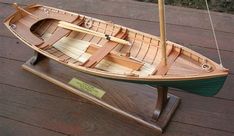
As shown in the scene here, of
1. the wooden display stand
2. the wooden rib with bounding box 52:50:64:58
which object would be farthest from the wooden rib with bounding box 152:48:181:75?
the wooden rib with bounding box 52:50:64:58

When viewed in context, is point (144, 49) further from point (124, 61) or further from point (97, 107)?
point (97, 107)

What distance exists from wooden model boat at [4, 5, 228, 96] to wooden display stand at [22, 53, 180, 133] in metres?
0.15

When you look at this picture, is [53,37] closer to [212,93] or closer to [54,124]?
[54,124]

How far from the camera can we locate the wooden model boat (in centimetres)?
135

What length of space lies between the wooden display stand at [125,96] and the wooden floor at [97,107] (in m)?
0.04

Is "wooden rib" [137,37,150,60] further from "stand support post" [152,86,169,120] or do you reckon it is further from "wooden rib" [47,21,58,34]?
"wooden rib" [47,21,58,34]

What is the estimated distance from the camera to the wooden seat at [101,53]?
1541mm

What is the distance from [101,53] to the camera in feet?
5.19

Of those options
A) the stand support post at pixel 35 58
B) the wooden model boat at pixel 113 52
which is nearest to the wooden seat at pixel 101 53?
the wooden model boat at pixel 113 52

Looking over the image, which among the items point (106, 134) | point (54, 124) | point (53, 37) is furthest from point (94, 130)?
point (53, 37)

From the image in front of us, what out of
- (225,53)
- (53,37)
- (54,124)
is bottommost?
(54,124)

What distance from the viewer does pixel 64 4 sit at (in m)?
2.44

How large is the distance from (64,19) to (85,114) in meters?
0.52

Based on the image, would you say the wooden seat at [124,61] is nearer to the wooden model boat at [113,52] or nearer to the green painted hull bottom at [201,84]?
the wooden model boat at [113,52]
